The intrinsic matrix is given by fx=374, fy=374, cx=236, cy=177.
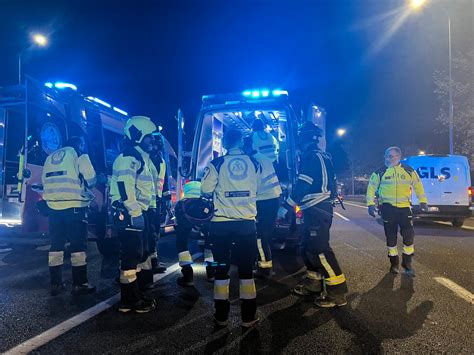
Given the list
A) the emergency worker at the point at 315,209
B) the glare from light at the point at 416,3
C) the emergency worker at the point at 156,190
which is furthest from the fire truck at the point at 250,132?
the glare from light at the point at 416,3

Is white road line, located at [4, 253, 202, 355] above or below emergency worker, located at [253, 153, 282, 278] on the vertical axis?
below

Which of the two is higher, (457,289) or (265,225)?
(265,225)

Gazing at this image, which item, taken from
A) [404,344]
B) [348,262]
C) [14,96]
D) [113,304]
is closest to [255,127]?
[348,262]

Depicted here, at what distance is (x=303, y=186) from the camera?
164 inches

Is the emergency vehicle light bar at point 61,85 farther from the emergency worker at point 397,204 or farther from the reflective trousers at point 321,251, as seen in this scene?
the emergency worker at point 397,204

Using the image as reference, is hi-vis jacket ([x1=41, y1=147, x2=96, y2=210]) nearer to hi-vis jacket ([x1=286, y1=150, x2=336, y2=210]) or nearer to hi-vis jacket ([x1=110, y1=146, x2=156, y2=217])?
hi-vis jacket ([x1=110, y1=146, x2=156, y2=217])

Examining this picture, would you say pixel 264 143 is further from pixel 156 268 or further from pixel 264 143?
pixel 156 268

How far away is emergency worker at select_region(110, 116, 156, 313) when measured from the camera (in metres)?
3.69

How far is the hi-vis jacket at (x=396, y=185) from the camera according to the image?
208 inches

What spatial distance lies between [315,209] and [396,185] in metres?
1.85

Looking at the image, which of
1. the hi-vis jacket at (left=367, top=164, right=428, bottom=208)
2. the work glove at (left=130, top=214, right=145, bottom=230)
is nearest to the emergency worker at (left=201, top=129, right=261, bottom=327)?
the work glove at (left=130, top=214, right=145, bottom=230)

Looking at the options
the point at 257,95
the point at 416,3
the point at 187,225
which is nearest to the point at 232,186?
the point at 187,225

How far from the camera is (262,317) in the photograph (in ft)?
11.4

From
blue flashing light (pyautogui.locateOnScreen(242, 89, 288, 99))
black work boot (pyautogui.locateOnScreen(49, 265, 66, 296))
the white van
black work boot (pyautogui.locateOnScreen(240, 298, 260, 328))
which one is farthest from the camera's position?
the white van
